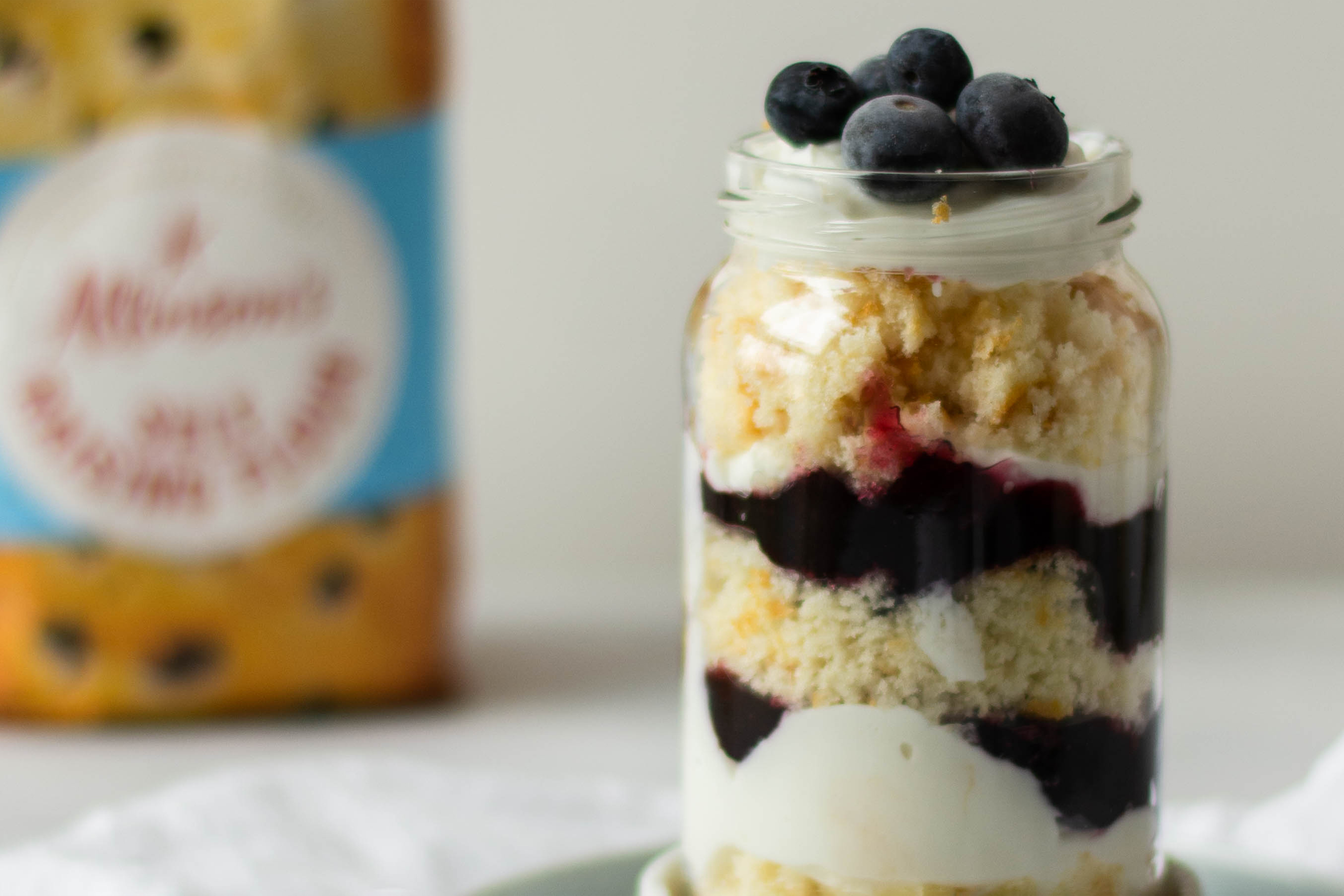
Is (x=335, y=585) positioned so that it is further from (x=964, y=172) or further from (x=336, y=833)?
(x=964, y=172)

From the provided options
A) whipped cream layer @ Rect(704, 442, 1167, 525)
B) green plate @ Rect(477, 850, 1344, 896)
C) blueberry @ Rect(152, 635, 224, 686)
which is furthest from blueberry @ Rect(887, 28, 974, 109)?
blueberry @ Rect(152, 635, 224, 686)

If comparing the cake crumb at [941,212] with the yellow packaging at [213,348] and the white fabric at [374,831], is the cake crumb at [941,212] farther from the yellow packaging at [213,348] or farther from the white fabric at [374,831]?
the yellow packaging at [213,348]

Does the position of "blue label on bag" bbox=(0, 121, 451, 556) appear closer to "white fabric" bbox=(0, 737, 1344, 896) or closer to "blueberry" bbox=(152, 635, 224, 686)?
"blueberry" bbox=(152, 635, 224, 686)

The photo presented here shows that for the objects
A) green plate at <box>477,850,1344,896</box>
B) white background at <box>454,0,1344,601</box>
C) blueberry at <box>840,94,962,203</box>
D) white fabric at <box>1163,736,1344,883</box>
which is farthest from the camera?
white background at <box>454,0,1344,601</box>

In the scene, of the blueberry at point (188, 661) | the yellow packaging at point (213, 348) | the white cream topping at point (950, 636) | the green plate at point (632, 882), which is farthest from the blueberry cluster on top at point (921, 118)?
the blueberry at point (188, 661)

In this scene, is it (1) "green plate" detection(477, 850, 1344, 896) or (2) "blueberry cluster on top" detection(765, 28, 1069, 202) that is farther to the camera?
(1) "green plate" detection(477, 850, 1344, 896)

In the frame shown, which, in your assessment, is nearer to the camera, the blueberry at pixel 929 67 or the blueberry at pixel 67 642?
the blueberry at pixel 929 67

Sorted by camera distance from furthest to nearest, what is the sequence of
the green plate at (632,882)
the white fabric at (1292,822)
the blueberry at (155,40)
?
the blueberry at (155,40) < the white fabric at (1292,822) < the green plate at (632,882)

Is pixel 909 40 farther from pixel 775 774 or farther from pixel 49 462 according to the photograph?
pixel 49 462
